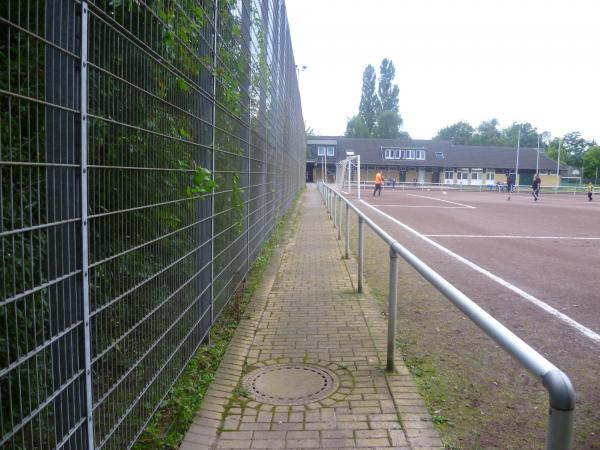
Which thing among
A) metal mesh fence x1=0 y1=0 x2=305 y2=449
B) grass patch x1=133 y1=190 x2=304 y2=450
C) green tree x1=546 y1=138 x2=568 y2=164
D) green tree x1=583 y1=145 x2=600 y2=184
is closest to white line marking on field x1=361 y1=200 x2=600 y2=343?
grass patch x1=133 y1=190 x2=304 y2=450

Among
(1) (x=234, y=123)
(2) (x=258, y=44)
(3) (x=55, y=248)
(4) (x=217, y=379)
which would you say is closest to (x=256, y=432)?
(4) (x=217, y=379)

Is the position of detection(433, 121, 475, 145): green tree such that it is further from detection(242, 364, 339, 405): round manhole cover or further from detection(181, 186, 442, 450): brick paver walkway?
detection(242, 364, 339, 405): round manhole cover

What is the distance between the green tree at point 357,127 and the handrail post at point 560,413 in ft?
315

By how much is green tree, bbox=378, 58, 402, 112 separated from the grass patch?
94.6 m

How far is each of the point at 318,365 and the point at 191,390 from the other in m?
1.06

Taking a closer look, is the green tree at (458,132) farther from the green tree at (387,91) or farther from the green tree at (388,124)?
the green tree at (388,124)

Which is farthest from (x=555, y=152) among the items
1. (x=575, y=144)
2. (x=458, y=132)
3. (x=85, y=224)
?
(x=85, y=224)

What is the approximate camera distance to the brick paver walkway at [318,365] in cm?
298

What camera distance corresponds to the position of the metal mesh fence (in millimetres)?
1723

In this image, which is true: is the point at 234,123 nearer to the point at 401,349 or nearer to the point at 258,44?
the point at 258,44

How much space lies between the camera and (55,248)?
6.07 feet

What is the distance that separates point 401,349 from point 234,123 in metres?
2.69

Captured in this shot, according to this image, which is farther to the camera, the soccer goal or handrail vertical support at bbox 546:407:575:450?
the soccer goal

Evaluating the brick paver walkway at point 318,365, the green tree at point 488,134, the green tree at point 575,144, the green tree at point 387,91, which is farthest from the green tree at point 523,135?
the brick paver walkway at point 318,365
